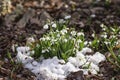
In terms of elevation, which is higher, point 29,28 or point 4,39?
point 29,28

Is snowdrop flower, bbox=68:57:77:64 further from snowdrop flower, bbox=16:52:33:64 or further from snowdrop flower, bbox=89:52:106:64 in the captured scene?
snowdrop flower, bbox=16:52:33:64

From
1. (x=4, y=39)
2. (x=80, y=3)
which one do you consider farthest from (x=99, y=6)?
(x=4, y=39)

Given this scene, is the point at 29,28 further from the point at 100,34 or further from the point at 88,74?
the point at 88,74

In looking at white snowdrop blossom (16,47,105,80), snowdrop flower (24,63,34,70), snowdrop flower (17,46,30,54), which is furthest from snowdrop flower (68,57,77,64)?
snowdrop flower (17,46,30,54)

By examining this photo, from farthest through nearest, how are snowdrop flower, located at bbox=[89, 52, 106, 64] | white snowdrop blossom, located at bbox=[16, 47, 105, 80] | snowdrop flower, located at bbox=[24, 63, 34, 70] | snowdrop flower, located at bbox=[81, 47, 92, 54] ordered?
snowdrop flower, located at bbox=[81, 47, 92, 54]
snowdrop flower, located at bbox=[89, 52, 106, 64]
snowdrop flower, located at bbox=[24, 63, 34, 70]
white snowdrop blossom, located at bbox=[16, 47, 105, 80]

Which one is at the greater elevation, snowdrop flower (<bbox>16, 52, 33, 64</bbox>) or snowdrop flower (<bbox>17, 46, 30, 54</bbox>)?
snowdrop flower (<bbox>17, 46, 30, 54</bbox>)

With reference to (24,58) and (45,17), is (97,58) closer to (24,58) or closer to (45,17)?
(24,58)

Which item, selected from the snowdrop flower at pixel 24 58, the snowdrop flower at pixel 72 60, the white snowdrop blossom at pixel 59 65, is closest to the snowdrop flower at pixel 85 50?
the white snowdrop blossom at pixel 59 65

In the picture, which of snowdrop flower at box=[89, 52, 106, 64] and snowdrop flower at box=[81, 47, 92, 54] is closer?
snowdrop flower at box=[89, 52, 106, 64]

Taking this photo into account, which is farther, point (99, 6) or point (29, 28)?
point (99, 6)

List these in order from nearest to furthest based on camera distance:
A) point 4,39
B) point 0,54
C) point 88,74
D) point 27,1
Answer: point 88,74
point 0,54
point 4,39
point 27,1
